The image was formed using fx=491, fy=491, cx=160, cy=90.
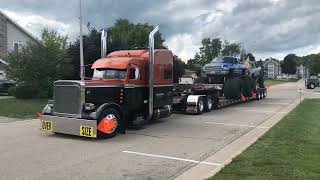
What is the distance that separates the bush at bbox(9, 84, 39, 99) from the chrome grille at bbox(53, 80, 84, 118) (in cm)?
1518

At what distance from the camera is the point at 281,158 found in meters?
10.7

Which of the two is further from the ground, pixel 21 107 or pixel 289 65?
pixel 289 65

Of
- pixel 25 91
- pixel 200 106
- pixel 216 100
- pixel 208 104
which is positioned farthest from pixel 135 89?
pixel 25 91

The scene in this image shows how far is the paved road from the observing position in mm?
9633

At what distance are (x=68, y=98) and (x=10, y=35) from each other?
1566 inches

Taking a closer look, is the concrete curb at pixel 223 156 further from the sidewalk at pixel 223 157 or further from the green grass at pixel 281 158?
the green grass at pixel 281 158

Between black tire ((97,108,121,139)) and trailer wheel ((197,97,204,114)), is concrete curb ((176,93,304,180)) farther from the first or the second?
trailer wheel ((197,97,204,114))

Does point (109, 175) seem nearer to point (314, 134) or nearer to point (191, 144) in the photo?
point (191, 144)

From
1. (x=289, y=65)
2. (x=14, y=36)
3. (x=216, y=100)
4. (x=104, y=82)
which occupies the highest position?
(x=14, y=36)

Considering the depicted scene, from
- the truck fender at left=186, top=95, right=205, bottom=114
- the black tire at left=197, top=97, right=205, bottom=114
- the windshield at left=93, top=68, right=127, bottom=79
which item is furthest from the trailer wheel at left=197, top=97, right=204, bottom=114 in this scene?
the windshield at left=93, top=68, right=127, bottom=79

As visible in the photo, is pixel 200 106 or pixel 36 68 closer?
pixel 200 106

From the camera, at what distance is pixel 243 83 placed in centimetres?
3062

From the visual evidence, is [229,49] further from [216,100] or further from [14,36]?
[216,100]

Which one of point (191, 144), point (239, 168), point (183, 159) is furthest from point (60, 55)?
point (239, 168)
